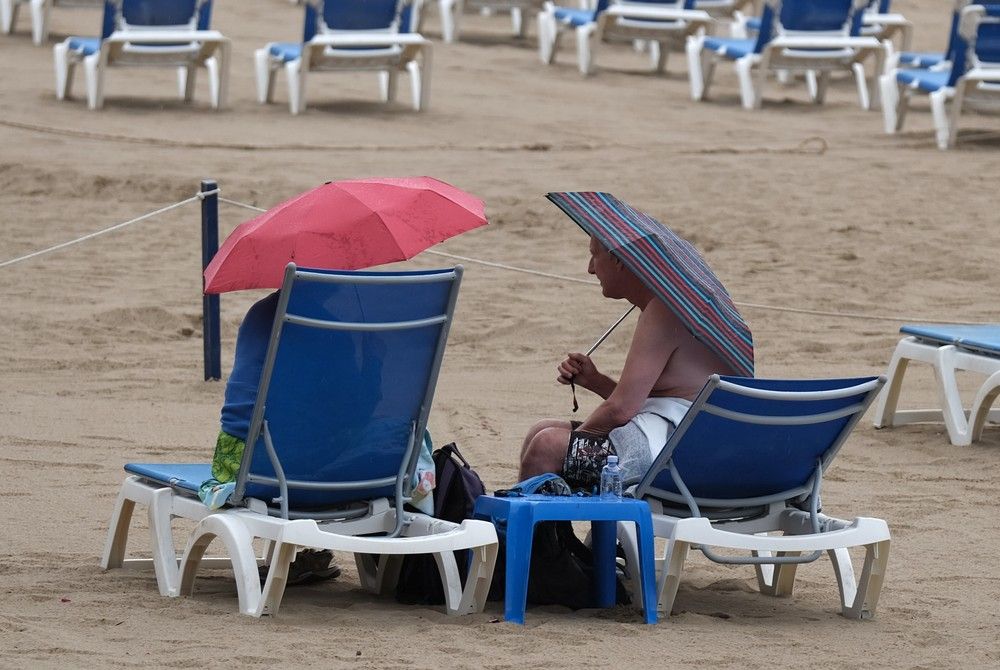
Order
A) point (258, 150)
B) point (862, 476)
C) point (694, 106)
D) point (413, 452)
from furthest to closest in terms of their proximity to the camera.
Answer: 1. point (694, 106)
2. point (258, 150)
3. point (862, 476)
4. point (413, 452)

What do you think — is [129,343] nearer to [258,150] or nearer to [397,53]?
[258,150]

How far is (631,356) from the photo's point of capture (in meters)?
4.39

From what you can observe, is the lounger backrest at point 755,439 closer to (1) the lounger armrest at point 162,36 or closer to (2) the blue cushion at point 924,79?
(2) the blue cushion at point 924,79

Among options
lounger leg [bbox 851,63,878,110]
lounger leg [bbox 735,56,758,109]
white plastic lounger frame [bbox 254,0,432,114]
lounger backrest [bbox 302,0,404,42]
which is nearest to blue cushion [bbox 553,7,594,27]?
lounger leg [bbox 735,56,758,109]

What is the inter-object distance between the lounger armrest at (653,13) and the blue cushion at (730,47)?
10.3 inches

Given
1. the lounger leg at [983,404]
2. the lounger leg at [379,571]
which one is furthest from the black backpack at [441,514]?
the lounger leg at [983,404]

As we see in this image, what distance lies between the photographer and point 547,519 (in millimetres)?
4090

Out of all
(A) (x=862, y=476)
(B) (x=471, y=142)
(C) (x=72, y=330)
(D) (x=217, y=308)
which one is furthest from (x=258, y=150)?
(A) (x=862, y=476)

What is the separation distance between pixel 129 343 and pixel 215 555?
3283mm

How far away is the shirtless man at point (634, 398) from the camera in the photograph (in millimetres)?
4352

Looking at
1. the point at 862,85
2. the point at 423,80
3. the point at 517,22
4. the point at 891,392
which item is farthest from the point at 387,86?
the point at 891,392

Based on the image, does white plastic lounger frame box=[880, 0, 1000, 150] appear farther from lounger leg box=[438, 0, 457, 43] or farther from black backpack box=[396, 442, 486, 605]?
black backpack box=[396, 442, 486, 605]

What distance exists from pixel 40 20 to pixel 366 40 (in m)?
4.07

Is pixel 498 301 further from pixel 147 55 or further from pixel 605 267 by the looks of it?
pixel 147 55
